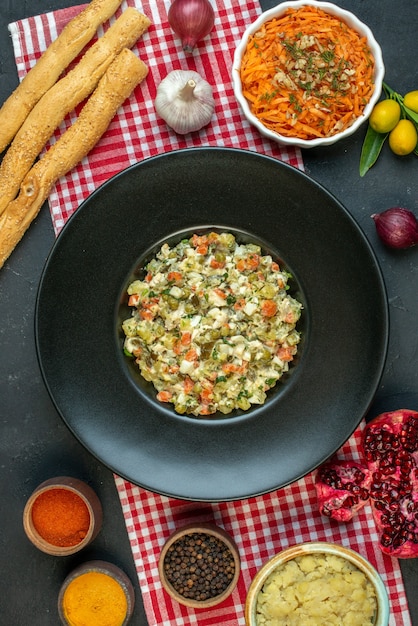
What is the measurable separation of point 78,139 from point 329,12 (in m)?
1.33

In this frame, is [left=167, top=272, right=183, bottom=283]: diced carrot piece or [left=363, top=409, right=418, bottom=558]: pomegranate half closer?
[left=167, top=272, right=183, bottom=283]: diced carrot piece

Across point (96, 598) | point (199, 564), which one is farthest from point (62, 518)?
point (199, 564)

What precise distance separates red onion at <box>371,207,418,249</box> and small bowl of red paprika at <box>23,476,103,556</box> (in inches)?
74.5

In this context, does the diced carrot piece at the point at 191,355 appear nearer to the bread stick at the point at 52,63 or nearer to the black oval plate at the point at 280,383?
the black oval plate at the point at 280,383

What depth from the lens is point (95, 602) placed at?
328 centimetres

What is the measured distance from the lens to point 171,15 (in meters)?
3.20

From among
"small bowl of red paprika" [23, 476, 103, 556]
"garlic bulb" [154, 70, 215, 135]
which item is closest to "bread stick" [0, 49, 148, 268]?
"garlic bulb" [154, 70, 215, 135]

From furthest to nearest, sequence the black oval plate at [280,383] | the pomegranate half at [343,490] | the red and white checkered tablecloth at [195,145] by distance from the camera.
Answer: the red and white checkered tablecloth at [195,145] → the pomegranate half at [343,490] → the black oval plate at [280,383]

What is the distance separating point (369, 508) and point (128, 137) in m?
2.21

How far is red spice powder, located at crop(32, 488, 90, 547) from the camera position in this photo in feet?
10.7

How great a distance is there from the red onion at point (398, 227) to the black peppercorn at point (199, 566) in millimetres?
1669

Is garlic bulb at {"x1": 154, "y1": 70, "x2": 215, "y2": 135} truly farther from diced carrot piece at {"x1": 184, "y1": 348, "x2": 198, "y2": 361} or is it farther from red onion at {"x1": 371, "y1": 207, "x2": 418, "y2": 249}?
diced carrot piece at {"x1": 184, "y1": 348, "x2": 198, "y2": 361}

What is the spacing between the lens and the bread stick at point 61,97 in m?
3.26

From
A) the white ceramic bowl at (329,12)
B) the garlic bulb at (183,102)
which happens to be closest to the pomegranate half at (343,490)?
the white ceramic bowl at (329,12)
